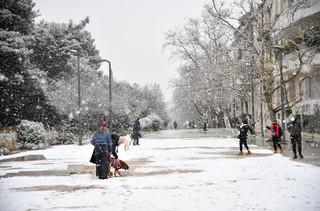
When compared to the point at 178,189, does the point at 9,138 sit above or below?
above

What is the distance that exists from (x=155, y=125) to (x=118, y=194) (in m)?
38.5

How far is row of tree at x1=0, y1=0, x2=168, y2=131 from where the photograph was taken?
82.4 feet

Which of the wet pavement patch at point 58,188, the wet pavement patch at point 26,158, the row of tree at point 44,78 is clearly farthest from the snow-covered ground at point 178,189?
the row of tree at point 44,78

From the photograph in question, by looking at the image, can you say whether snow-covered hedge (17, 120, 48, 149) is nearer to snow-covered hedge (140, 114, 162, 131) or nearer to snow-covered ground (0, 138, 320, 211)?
snow-covered ground (0, 138, 320, 211)

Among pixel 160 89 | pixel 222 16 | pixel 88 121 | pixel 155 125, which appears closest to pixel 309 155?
pixel 222 16

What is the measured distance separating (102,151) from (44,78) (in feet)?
68.8

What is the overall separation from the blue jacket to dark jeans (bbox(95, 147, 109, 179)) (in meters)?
0.12

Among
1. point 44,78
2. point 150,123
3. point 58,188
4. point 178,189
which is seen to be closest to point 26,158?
point 58,188

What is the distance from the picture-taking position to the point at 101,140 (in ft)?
36.2

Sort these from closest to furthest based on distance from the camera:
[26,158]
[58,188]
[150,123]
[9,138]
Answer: [58,188], [26,158], [9,138], [150,123]

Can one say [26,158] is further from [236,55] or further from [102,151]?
[236,55]

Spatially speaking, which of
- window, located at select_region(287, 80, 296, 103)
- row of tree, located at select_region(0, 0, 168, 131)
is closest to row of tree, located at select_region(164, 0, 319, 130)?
window, located at select_region(287, 80, 296, 103)

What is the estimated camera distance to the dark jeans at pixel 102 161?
10742mm

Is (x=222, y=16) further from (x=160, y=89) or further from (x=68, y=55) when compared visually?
(x=160, y=89)
